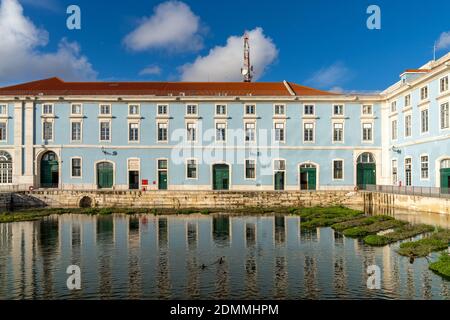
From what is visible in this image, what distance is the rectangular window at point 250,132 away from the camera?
1876 inches

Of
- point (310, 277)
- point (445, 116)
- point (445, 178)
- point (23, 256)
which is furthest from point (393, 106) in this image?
point (23, 256)

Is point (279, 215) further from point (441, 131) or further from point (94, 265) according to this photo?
point (94, 265)

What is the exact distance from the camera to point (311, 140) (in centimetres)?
4784

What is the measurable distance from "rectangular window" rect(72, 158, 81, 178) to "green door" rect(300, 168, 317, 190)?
24.0 meters

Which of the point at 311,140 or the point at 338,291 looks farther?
the point at 311,140

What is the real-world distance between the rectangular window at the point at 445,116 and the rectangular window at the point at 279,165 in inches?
657

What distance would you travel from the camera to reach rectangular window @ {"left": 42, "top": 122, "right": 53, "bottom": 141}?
156 feet

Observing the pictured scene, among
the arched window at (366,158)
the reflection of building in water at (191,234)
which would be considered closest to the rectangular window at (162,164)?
the reflection of building in water at (191,234)

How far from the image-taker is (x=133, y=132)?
47781mm

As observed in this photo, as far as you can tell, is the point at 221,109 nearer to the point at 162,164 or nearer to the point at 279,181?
the point at 162,164

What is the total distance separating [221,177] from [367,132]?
16608 millimetres

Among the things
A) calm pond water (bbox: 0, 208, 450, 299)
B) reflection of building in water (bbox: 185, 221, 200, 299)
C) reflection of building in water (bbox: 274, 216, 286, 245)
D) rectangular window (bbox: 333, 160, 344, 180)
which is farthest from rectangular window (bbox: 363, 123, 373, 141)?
reflection of building in water (bbox: 185, 221, 200, 299)
